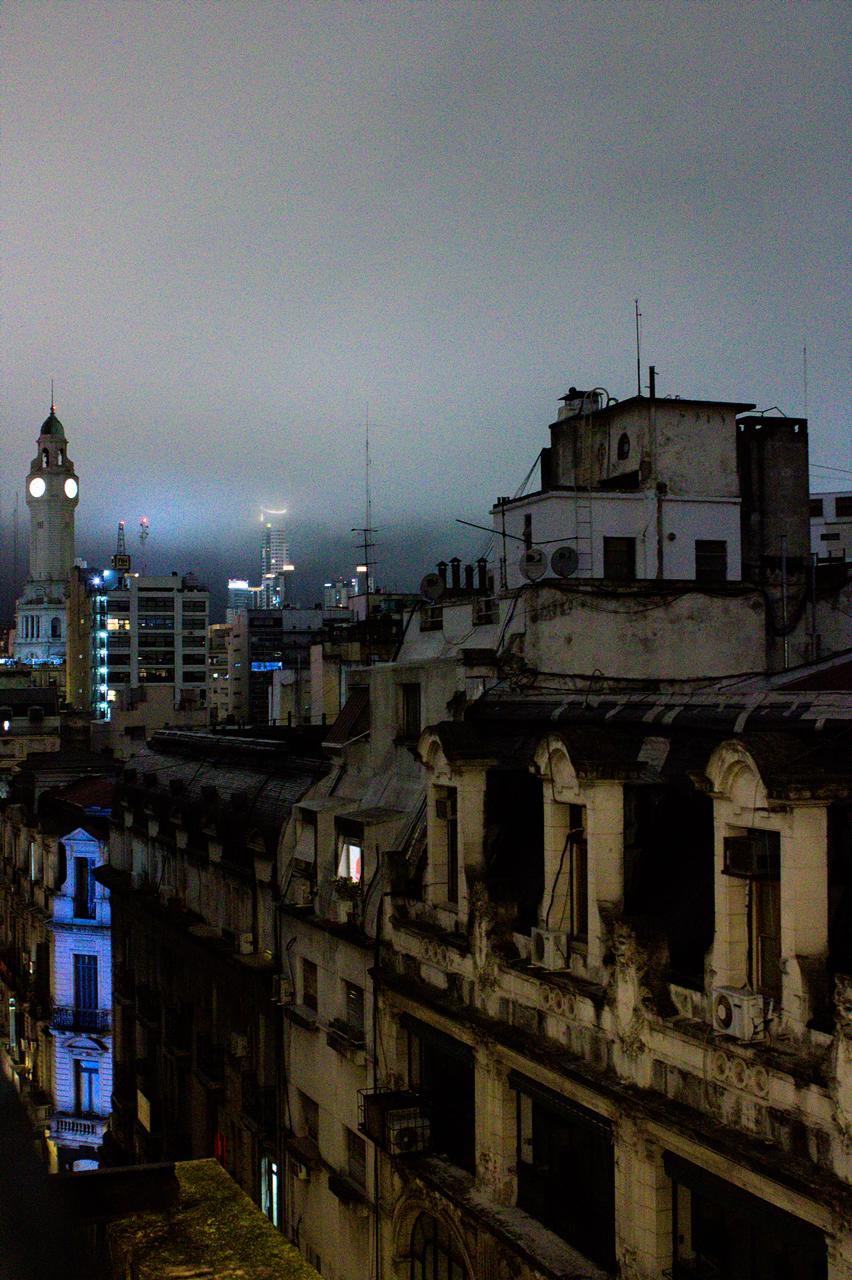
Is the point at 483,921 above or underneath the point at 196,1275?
underneath

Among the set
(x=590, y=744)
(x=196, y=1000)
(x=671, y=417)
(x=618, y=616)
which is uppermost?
(x=671, y=417)

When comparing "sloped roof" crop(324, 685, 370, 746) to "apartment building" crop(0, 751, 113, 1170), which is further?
"apartment building" crop(0, 751, 113, 1170)

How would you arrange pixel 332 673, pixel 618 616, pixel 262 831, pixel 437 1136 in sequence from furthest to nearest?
pixel 332 673 → pixel 262 831 → pixel 618 616 → pixel 437 1136

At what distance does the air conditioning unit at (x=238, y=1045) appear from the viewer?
39.8 metres

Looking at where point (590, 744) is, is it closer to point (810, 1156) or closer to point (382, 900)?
point (810, 1156)

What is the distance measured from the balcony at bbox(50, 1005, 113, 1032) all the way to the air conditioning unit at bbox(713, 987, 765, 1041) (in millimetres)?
48047

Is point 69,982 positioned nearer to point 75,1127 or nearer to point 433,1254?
point 75,1127

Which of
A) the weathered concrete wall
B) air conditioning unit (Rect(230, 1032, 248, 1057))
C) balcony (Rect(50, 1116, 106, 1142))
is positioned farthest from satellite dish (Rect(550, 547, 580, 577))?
balcony (Rect(50, 1116, 106, 1142))

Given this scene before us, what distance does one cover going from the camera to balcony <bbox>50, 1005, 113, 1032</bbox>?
59.6m

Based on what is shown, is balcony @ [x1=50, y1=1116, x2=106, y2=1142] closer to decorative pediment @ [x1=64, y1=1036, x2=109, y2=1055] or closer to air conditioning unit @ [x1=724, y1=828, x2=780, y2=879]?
decorative pediment @ [x1=64, y1=1036, x2=109, y2=1055]

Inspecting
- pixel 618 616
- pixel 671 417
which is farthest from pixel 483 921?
pixel 671 417

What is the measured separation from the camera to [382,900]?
29281 millimetres

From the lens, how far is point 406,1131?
26.7 meters

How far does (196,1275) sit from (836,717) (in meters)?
14.5
